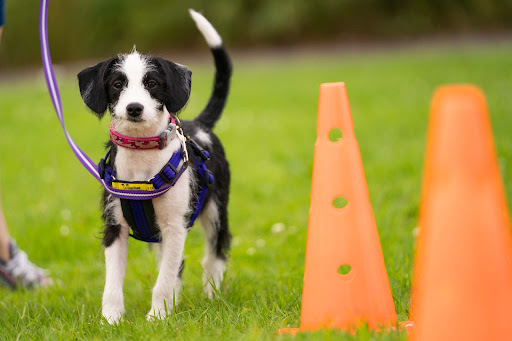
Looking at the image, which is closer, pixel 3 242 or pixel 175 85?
pixel 175 85

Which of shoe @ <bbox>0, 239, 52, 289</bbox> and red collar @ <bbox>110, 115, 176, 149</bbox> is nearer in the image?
red collar @ <bbox>110, 115, 176, 149</bbox>

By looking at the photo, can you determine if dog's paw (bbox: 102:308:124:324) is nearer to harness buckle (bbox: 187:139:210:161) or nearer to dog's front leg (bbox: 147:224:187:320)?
dog's front leg (bbox: 147:224:187:320)

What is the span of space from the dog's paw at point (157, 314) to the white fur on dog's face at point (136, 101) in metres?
0.89

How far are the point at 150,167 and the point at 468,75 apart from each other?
10.8 metres

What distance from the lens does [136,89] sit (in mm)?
2758

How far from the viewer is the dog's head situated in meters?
2.73

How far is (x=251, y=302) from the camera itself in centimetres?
315

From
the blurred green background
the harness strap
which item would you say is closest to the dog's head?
the harness strap

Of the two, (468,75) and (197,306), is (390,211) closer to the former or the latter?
(197,306)

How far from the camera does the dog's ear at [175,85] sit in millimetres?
2854

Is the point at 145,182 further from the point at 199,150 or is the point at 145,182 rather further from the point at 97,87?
the point at 97,87

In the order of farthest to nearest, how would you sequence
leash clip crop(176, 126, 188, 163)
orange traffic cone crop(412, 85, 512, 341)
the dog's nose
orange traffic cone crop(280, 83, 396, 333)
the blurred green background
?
the blurred green background → leash clip crop(176, 126, 188, 163) → the dog's nose → orange traffic cone crop(280, 83, 396, 333) → orange traffic cone crop(412, 85, 512, 341)

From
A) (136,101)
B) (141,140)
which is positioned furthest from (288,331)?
(136,101)

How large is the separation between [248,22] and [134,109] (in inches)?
984
